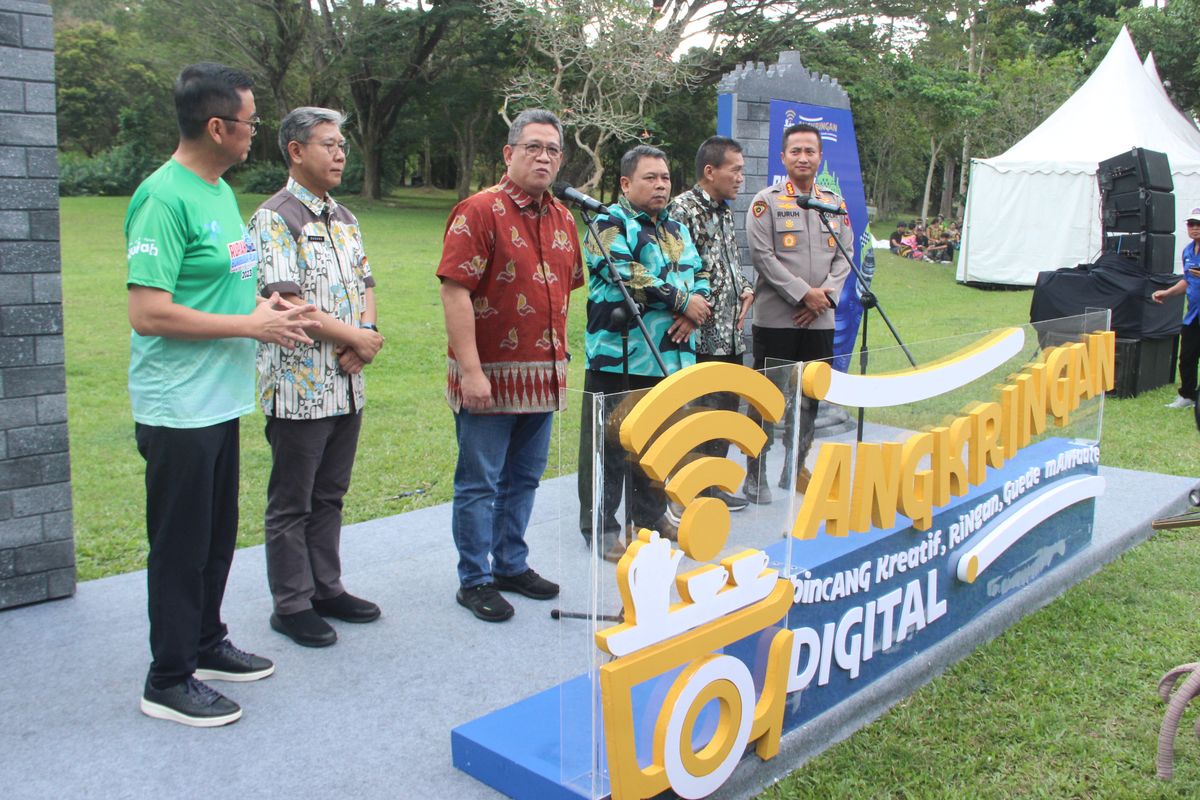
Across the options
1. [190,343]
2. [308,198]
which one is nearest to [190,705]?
[190,343]

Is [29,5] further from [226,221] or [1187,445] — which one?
[1187,445]

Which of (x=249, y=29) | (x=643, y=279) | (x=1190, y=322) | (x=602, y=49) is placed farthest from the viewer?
(x=249, y=29)

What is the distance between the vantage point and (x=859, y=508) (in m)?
2.71

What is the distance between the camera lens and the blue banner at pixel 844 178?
21.6 ft

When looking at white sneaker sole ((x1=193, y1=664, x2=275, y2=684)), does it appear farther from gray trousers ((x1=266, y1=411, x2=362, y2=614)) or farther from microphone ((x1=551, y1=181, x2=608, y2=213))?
microphone ((x1=551, y1=181, x2=608, y2=213))

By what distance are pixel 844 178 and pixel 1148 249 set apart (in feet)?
11.8

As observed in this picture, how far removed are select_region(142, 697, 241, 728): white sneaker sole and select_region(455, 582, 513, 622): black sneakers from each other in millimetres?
895

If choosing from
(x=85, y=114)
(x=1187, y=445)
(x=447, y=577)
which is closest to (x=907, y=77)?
(x=1187, y=445)

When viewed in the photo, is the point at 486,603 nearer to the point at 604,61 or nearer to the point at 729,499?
the point at 729,499

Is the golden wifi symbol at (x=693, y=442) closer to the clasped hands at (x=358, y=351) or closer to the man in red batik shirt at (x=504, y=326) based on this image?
the man in red batik shirt at (x=504, y=326)

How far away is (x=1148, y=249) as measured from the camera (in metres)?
8.76

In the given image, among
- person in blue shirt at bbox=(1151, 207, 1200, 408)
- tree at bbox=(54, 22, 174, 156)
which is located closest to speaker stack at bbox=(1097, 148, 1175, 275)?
person in blue shirt at bbox=(1151, 207, 1200, 408)

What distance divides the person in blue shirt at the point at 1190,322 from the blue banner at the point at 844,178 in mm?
2877

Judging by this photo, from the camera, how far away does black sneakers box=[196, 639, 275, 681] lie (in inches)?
114
